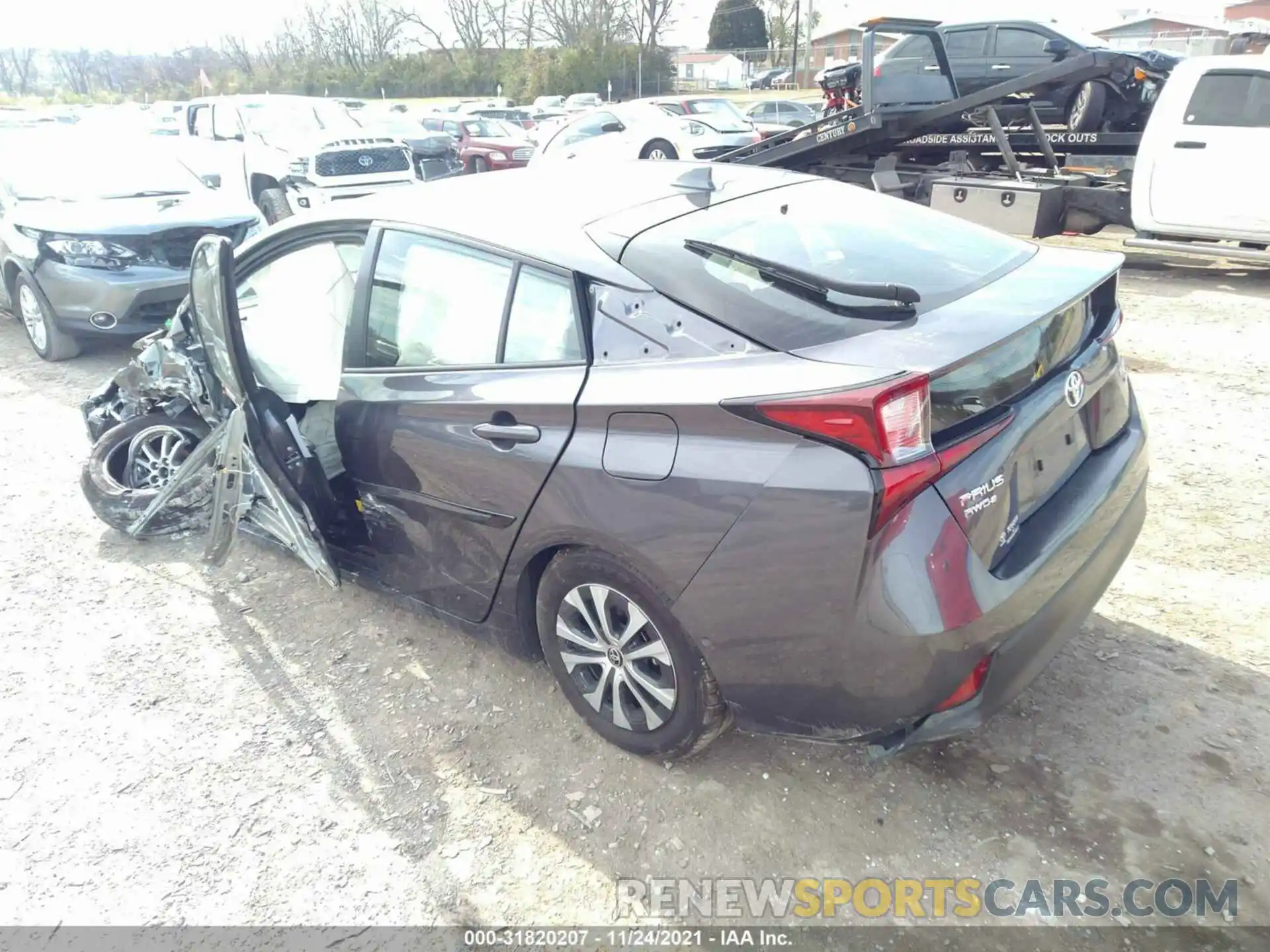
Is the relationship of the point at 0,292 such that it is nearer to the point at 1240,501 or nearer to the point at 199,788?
the point at 199,788

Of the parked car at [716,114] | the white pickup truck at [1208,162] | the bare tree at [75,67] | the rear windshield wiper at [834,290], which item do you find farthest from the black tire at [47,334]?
the bare tree at [75,67]

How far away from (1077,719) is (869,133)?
7.98 meters

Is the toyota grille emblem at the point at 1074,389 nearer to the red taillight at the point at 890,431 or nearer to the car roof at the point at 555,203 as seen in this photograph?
the red taillight at the point at 890,431

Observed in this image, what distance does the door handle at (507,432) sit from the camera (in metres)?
2.60

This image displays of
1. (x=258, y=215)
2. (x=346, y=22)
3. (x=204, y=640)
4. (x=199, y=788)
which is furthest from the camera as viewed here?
(x=346, y=22)

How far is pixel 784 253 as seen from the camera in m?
2.63

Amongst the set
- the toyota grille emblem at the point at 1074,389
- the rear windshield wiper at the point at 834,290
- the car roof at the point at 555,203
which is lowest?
the toyota grille emblem at the point at 1074,389

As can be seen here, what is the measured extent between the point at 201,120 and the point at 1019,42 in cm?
1210

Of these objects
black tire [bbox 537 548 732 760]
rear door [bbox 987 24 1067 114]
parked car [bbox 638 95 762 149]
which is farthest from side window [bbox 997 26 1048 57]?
black tire [bbox 537 548 732 760]

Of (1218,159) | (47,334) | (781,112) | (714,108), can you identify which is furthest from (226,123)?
(781,112)

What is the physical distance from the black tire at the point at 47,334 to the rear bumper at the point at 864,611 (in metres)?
6.83

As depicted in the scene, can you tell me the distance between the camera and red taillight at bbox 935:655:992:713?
7.09 ft

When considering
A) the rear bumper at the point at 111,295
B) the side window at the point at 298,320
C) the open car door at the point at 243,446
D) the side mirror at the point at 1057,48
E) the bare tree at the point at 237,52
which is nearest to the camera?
the open car door at the point at 243,446

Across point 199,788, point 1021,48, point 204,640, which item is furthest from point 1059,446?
point 1021,48
